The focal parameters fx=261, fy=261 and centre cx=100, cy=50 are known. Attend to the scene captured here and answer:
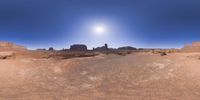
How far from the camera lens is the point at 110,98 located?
15.8 metres

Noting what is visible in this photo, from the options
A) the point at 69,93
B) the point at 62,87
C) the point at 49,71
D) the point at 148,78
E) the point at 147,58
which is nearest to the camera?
the point at 69,93

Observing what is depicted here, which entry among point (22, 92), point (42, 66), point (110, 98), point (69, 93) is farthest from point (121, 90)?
point (42, 66)

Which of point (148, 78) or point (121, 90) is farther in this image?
point (148, 78)

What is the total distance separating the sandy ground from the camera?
54.2ft

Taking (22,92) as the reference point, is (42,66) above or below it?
above

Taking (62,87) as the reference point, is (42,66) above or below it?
above

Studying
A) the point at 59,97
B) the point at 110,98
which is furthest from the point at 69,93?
the point at 110,98

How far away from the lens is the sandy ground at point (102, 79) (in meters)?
16.5

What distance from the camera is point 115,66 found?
74.1ft

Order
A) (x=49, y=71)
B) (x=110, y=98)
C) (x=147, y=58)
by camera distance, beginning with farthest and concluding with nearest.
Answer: (x=147, y=58) < (x=49, y=71) < (x=110, y=98)

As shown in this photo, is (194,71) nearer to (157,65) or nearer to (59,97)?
(157,65)

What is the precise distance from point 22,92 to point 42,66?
6.02 metres

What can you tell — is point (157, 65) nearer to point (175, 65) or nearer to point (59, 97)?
point (175, 65)

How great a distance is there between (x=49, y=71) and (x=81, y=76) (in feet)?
9.63
